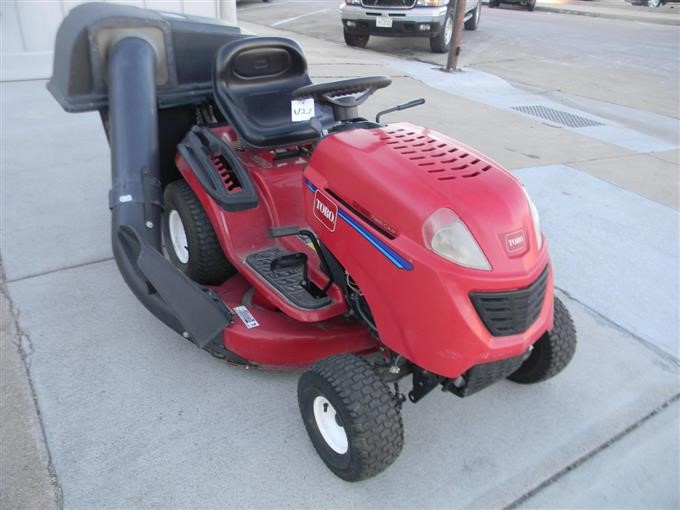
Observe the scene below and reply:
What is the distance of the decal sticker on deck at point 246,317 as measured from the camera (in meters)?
2.23

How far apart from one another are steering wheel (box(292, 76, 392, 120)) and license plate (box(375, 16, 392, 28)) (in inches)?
317

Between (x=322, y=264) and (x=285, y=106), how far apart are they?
92cm

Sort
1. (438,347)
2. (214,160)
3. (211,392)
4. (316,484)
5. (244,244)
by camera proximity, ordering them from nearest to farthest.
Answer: (438,347) < (316,484) < (211,392) < (244,244) < (214,160)

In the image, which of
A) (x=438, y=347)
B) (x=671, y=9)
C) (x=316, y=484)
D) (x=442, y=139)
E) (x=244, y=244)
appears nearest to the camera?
(x=438, y=347)

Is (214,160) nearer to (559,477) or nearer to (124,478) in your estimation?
(124,478)

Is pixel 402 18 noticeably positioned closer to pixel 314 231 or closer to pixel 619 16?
pixel 314 231

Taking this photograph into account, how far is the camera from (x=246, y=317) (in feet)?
7.47

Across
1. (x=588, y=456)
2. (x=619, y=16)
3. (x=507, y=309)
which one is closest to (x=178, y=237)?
(x=507, y=309)

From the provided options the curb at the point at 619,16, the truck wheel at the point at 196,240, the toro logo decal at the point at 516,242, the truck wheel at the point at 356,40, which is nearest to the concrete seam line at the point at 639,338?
the toro logo decal at the point at 516,242

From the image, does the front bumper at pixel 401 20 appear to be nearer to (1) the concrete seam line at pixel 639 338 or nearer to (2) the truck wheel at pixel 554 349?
(1) the concrete seam line at pixel 639 338

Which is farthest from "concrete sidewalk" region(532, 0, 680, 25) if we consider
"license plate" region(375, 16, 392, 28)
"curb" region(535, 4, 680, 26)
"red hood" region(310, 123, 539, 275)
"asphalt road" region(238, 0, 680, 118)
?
"red hood" region(310, 123, 539, 275)

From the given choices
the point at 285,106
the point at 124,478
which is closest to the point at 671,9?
the point at 285,106

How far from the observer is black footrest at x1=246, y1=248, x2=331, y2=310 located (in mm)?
2131

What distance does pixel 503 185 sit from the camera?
5.82 ft
